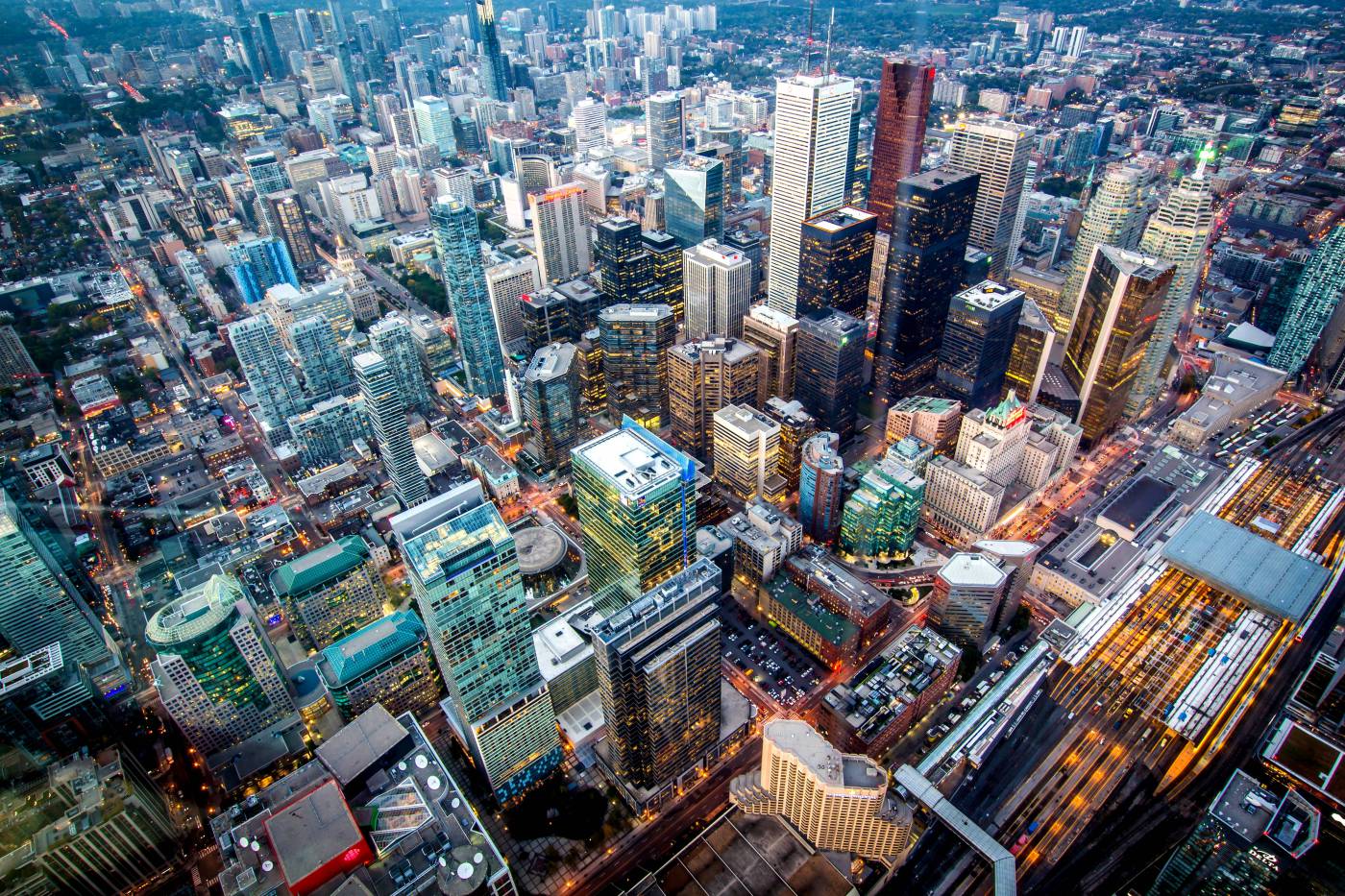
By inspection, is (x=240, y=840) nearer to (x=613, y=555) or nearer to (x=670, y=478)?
(x=613, y=555)

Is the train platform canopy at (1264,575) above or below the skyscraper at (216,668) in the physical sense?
below

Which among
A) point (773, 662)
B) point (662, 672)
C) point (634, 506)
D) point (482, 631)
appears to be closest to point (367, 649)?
point (482, 631)

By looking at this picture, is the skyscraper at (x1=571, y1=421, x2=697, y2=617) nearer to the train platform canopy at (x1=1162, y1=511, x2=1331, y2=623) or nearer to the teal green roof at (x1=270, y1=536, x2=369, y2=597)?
the teal green roof at (x1=270, y1=536, x2=369, y2=597)

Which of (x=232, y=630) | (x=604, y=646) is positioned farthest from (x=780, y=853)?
(x=232, y=630)

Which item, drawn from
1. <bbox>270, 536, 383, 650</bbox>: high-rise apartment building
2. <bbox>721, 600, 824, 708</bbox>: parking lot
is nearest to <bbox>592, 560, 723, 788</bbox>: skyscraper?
<bbox>721, 600, 824, 708</bbox>: parking lot

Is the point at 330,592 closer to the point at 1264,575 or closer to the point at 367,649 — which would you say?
the point at 367,649

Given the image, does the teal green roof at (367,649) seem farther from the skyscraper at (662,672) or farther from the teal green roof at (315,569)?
the skyscraper at (662,672)

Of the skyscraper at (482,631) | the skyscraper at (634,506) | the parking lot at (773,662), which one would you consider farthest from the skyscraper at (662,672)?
the parking lot at (773,662)

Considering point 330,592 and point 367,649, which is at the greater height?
point 367,649
